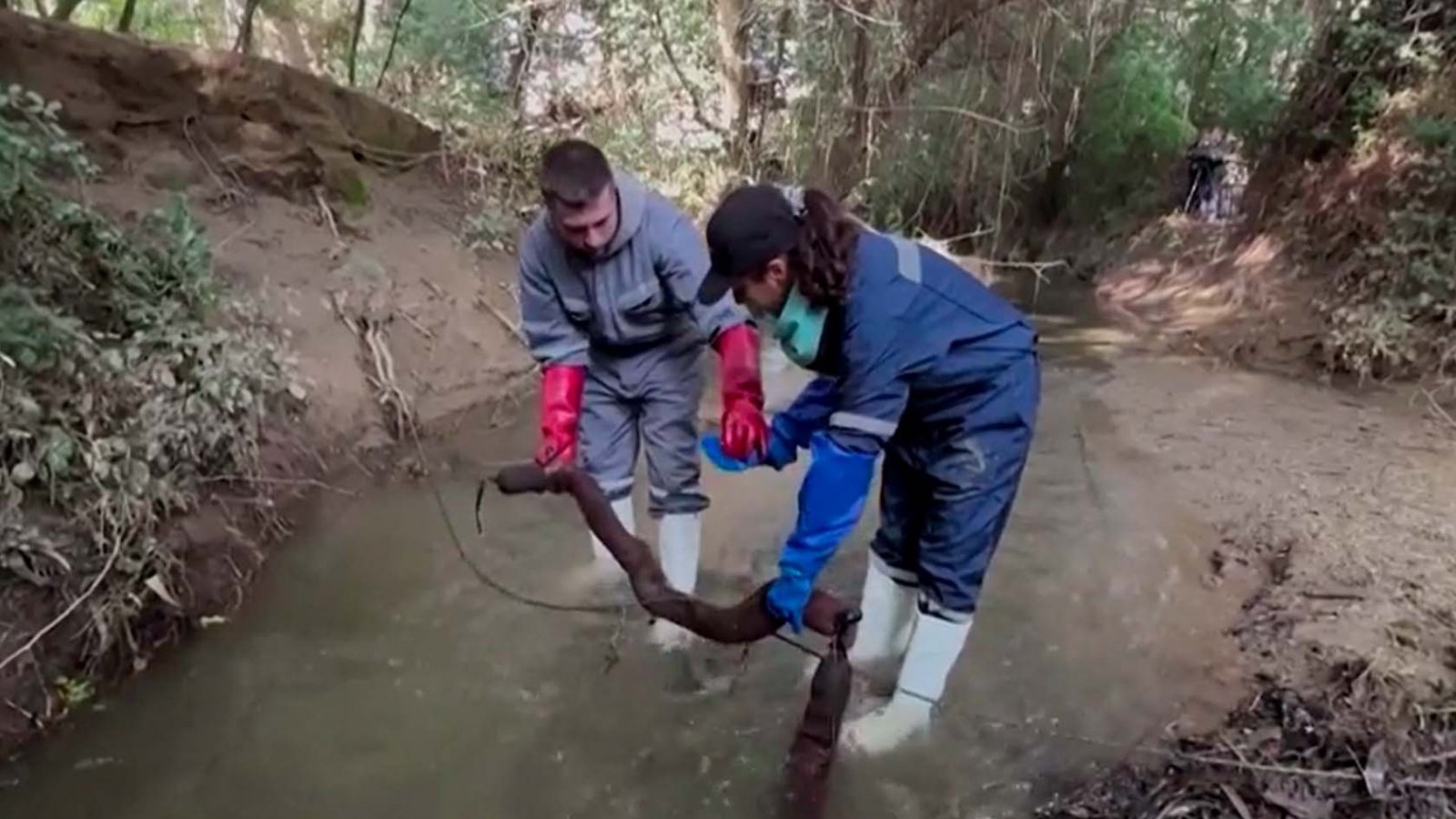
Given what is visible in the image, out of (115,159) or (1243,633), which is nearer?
(1243,633)

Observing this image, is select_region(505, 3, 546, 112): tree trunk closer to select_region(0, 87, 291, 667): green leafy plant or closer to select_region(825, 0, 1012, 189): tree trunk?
select_region(825, 0, 1012, 189): tree trunk

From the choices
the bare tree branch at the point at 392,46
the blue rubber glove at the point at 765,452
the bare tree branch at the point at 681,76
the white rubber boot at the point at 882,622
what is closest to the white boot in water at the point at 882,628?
the white rubber boot at the point at 882,622

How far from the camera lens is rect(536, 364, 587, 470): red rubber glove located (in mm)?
3172

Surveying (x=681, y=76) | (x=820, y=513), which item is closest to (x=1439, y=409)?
(x=820, y=513)

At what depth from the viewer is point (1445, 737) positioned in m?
2.70

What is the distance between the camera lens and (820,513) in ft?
7.83

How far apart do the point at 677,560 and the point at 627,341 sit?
0.71 m

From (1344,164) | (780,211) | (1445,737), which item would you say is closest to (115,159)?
(780,211)

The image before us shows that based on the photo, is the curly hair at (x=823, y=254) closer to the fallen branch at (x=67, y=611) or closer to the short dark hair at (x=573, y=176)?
the short dark hair at (x=573, y=176)

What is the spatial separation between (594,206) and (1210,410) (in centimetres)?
394

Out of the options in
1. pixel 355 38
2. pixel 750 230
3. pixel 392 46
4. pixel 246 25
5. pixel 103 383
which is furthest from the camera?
pixel 392 46

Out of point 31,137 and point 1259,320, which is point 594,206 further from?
point 1259,320

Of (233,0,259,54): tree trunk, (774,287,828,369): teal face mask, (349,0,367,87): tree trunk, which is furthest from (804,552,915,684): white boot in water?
(349,0,367,87): tree trunk

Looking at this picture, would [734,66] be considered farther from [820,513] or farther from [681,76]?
[820,513]
